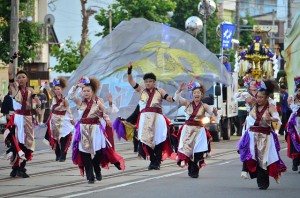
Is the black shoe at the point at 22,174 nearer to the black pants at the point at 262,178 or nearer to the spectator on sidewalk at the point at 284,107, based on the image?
the black pants at the point at 262,178

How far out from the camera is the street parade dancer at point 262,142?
1627cm

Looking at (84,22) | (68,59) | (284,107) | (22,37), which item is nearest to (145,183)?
(284,107)

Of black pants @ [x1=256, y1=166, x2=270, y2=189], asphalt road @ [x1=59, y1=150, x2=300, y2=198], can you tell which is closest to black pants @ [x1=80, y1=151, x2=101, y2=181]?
asphalt road @ [x1=59, y1=150, x2=300, y2=198]

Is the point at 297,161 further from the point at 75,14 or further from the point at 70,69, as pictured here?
the point at 75,14

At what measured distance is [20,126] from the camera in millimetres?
18594

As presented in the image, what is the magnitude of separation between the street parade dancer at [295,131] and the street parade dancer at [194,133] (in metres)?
1.95

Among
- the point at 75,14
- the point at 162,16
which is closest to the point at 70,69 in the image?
the point at 162,16

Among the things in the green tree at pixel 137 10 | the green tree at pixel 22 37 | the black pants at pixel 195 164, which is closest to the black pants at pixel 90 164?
the black pants at pixel 195 164

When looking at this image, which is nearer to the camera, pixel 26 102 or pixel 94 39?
pixel 26 102

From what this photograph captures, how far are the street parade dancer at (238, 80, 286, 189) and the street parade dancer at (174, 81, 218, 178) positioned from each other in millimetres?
2114

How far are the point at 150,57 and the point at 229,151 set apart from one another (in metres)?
3.08

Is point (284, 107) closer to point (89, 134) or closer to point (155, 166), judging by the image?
point (155, 166)

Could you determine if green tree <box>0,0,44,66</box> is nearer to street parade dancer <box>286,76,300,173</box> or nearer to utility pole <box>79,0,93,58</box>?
utility pole <box>79,0,93,58</box>

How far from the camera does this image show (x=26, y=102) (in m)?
18.5
